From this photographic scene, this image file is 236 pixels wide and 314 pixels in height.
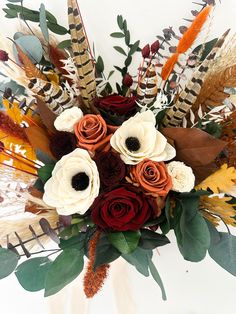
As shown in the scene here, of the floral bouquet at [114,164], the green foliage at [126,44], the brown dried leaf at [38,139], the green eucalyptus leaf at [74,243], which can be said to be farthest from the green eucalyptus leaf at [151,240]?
the green foliage at [126,44]

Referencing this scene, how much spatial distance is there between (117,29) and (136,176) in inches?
17.9

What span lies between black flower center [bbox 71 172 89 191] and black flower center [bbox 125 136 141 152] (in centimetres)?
9

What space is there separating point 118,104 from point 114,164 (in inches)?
Answer: 5.6

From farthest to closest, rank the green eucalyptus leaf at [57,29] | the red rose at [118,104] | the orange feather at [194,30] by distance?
the green eucalyptus leaf at [57,29] < the red rose at [118,104] < the orange feather at [194,30]

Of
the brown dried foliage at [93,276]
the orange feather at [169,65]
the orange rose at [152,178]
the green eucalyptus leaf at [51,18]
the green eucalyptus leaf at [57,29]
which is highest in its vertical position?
the green eucalyptus leaf at [51,18]

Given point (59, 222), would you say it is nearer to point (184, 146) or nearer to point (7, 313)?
point (184, 146)

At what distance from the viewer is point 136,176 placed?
68 centimetres

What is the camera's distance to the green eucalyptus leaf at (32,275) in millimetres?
738

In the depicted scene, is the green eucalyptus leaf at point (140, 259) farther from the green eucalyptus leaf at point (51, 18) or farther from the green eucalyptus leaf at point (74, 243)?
the green eucalyptus leaf at point (51, 18)

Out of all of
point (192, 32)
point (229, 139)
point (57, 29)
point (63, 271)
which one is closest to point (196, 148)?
point (229, 139)

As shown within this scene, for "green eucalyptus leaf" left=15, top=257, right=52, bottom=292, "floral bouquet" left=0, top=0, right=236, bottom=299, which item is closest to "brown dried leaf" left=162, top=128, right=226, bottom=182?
"floral bouquet" left=0, top=0, right=236, bottom=299

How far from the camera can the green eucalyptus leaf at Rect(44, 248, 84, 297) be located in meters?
0.69

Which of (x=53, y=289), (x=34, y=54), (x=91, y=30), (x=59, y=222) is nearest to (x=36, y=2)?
(x=91, y=30)

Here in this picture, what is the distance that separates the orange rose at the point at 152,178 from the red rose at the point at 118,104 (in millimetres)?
138
